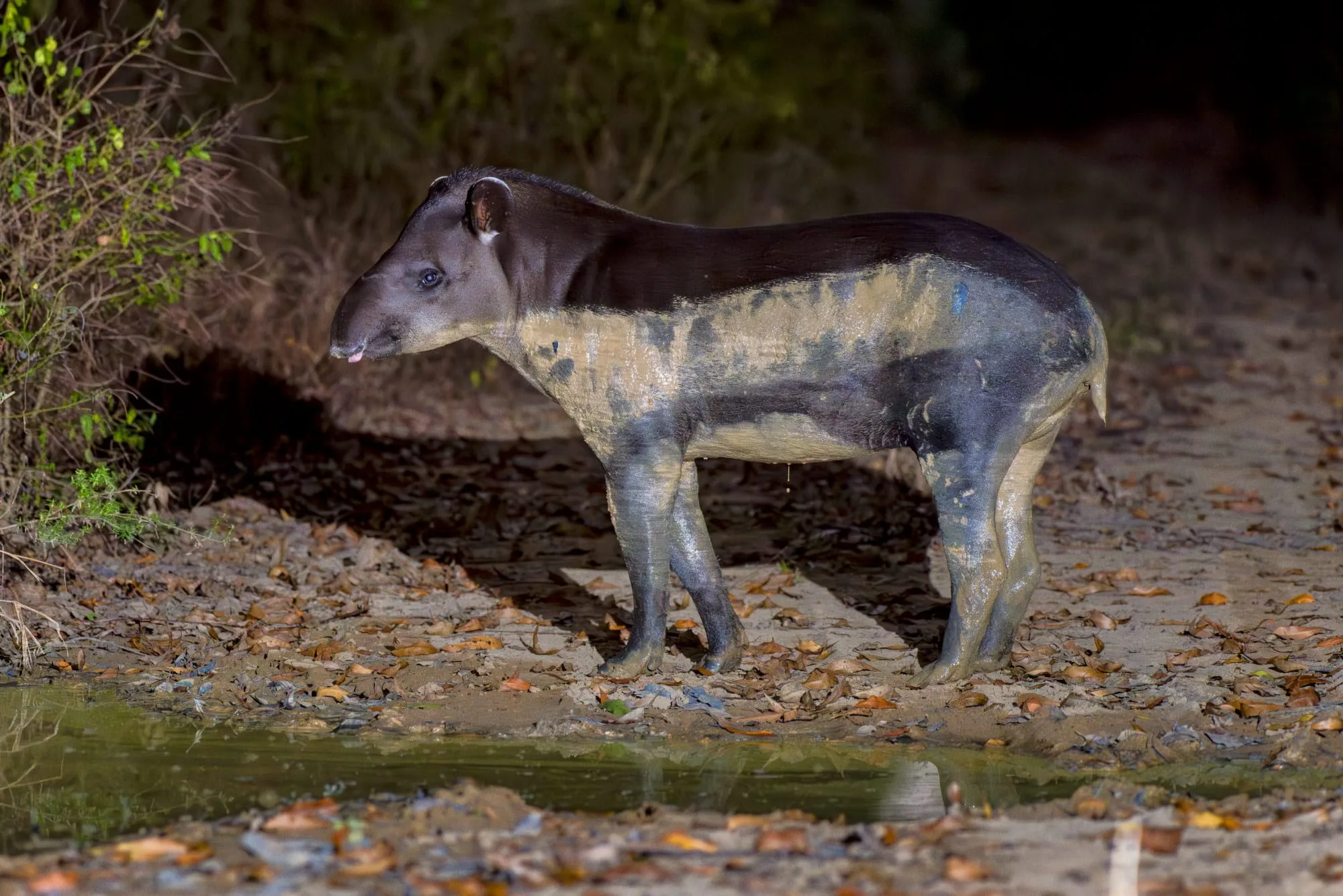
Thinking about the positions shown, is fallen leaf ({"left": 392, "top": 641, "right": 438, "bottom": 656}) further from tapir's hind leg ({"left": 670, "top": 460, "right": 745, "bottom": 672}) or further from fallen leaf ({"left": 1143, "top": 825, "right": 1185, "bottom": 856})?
fallen leaf ({"left": 1143, "top": 825, "right": 1185, "bottom": 856})

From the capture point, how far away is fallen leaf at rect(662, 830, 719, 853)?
5.31 metres

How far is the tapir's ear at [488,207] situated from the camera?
7.20 metres

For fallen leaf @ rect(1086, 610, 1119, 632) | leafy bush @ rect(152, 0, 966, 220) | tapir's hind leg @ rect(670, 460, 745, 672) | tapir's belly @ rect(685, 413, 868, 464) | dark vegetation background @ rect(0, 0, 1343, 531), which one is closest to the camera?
tapir's belly @ rect(685, 413, 868, 464)

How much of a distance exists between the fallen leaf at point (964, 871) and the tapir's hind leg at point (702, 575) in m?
2.56

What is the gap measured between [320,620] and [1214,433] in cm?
670

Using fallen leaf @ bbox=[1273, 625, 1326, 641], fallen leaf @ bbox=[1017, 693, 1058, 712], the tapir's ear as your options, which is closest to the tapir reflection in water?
the tapir's ear

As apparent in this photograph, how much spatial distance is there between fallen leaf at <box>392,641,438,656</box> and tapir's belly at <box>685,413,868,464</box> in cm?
152

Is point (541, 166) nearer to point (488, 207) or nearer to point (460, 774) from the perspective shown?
point (488, 207)

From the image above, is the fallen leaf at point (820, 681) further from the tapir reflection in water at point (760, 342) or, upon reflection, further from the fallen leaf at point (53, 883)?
the fallen leaf at point (53, 883)

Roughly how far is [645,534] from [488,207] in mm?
1468

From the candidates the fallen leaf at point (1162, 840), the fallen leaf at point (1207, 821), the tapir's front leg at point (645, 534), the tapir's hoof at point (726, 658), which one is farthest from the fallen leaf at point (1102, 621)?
the fallen leaf at point (1162, 840)

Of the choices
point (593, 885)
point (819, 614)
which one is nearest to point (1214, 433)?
point (819, 614)

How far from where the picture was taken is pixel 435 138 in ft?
49.0

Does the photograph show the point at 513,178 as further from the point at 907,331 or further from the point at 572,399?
the point at 907,331
